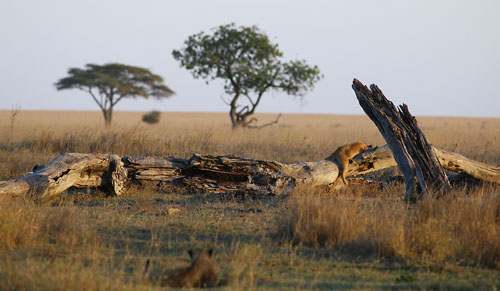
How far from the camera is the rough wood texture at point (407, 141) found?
7.73 m

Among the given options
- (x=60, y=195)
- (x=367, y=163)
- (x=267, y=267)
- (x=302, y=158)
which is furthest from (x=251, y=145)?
(x=267, y=267)

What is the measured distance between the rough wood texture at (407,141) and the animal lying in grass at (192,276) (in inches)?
169

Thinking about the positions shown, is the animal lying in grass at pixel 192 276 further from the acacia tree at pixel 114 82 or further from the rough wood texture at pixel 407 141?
the acacia tree at pixel 114 82

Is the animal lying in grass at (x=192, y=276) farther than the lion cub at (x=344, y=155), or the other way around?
the lion cub at (x=344, y=155)

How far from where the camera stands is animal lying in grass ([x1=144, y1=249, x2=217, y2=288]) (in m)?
4.29

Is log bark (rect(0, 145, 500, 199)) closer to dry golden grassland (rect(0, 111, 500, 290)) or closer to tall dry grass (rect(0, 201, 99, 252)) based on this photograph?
dry golden grassland (rect(0, 111, 500, 290))

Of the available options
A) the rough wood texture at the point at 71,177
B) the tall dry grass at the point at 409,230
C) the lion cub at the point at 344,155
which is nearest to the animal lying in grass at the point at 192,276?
the tall dry grass at the point at 409,230

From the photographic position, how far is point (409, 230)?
5.45 meters

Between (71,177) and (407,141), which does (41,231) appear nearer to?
(71,177)

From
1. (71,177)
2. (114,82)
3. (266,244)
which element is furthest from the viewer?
(114,82)

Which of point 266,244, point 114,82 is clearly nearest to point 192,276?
point 266,244

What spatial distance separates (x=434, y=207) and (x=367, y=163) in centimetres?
368

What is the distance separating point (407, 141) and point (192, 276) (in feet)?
15.3

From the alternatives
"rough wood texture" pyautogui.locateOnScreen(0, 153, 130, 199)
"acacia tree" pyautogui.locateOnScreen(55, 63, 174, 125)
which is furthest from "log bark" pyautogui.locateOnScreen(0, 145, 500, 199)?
"acacia tree" pyautogui.locateOnScreen(55, 63, 174, 125)
